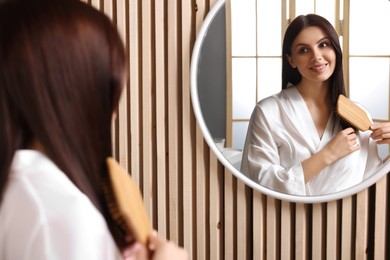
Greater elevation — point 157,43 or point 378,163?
point 157,43

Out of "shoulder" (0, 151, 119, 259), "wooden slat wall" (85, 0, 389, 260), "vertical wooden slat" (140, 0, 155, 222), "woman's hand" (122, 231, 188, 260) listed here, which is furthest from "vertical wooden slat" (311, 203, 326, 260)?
"shoulder" (0, 151, 119, 259)

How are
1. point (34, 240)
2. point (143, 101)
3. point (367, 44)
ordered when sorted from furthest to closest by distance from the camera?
point (143, 101) → point (367, 44) → point (34, 240)

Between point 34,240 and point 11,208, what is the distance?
0.05m

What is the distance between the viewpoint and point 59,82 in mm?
623

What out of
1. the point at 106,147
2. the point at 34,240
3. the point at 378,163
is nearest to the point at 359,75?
the point at 378,163

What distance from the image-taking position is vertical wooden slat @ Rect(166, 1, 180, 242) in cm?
153

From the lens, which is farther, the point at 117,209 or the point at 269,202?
the point at 269,202

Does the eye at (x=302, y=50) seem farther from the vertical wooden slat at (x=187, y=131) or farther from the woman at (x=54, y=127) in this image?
the woman at (x=54, y=127)

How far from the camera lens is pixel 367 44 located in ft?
4.33

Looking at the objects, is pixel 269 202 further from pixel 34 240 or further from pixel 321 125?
pixel 34 240

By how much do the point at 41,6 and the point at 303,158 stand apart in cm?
90

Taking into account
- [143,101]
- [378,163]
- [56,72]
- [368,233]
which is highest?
[56,72]

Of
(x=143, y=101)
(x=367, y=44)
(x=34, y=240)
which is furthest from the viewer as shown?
(x=143, y=101)

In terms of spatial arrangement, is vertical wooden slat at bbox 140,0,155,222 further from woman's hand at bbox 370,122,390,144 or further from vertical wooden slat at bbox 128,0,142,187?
woman's hand at bbox 370,122,390,144
